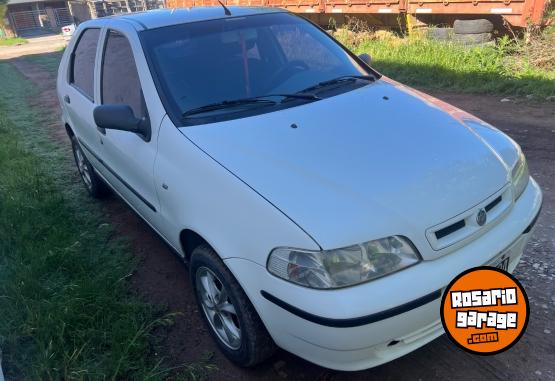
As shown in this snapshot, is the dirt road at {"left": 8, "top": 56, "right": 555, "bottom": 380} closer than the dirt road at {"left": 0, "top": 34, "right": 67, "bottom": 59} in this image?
Yes

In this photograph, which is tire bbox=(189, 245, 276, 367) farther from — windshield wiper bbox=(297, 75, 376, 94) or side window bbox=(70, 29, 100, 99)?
side window bbox=(70, 29, 100, 99)

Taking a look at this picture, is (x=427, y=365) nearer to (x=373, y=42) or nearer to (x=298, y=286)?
(x=298, y=286)

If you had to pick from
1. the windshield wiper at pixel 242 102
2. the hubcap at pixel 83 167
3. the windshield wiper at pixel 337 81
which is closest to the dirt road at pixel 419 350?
the hubcap at pixel 83 167

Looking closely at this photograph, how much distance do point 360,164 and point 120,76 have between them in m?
1.90

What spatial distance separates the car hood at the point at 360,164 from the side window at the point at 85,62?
1.71 m

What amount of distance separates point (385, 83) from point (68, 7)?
51.1 m

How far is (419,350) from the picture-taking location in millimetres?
2504

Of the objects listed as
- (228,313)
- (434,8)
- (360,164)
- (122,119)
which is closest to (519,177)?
(360,164)

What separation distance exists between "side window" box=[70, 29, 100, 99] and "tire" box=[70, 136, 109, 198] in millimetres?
689

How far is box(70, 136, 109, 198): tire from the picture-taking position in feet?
14.6

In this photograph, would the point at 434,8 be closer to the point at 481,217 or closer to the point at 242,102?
the point at 242,102

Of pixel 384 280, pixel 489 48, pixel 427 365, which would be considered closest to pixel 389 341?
pixel 384 280

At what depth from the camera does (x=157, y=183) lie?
8.91 feet

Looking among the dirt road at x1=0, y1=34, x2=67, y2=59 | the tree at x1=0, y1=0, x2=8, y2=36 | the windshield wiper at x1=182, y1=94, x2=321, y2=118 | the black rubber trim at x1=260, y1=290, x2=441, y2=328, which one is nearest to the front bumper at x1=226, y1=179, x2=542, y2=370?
the black rubber trim at x1=260, y1=290, x2=441, y2=328
